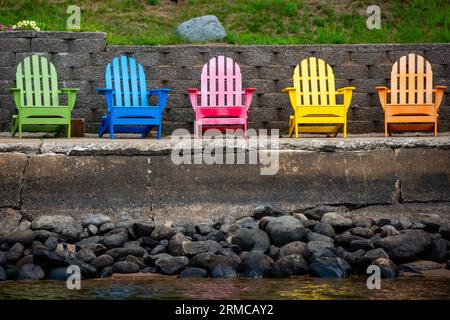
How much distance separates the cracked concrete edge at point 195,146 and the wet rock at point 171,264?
147cm

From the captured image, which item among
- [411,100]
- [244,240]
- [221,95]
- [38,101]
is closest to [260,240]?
[244,240]

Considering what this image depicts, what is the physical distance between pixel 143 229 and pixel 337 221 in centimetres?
155

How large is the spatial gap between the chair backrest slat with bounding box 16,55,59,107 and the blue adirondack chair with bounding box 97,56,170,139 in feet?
1.96

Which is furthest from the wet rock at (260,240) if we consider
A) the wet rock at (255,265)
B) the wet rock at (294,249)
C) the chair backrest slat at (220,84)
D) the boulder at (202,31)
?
the boulder at (202,31)

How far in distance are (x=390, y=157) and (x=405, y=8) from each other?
6827mm

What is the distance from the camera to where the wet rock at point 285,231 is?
661 centimetres

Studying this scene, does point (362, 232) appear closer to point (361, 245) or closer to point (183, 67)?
point (361, 245)

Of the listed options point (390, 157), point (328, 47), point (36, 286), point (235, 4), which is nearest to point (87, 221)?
point (36, 286)

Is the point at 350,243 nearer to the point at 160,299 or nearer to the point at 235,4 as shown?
the point at 160,299

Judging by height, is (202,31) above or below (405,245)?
above

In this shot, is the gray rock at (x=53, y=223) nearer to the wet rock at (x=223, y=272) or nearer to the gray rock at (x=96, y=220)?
the gray rock at (x=96, y=220)

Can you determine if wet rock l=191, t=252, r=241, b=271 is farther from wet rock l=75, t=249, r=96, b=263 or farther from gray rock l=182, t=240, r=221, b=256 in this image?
wet rock l=75, t=249, r=96, b=263

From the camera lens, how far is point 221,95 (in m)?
9.59
